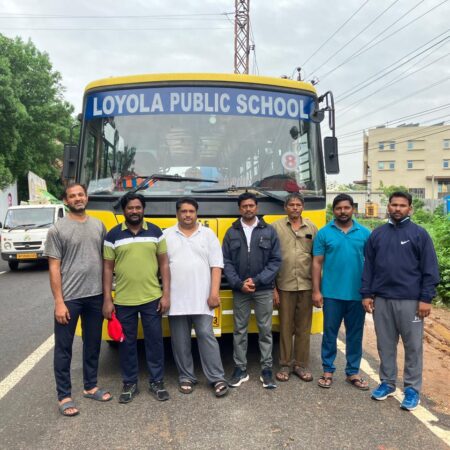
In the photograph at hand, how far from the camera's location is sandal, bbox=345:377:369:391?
4305 mm

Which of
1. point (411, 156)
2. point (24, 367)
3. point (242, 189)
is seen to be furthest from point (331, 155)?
point (411, 156)

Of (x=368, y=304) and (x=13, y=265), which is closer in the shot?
(x=368, y=304)

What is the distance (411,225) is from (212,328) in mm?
1915

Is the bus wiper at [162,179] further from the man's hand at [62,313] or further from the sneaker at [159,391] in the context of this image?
the sneaker at [159,391]

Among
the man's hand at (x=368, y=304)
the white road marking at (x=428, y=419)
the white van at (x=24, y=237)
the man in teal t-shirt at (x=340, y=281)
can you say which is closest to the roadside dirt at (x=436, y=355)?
the white road marking at (x=428, y=419)

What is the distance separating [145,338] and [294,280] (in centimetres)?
142

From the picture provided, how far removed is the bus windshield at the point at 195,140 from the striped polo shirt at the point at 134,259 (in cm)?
62

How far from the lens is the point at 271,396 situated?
4.16 meters

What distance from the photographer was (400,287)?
3994 millimetres

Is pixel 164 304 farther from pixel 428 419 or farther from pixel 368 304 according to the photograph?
pixel 428 419

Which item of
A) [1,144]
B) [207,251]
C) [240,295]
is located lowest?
[240,295]

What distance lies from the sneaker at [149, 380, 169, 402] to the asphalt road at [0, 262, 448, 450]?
57mm

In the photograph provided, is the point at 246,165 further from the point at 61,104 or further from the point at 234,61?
the point at 234,61

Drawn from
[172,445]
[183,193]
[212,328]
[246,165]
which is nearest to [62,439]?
A: [172,445]
